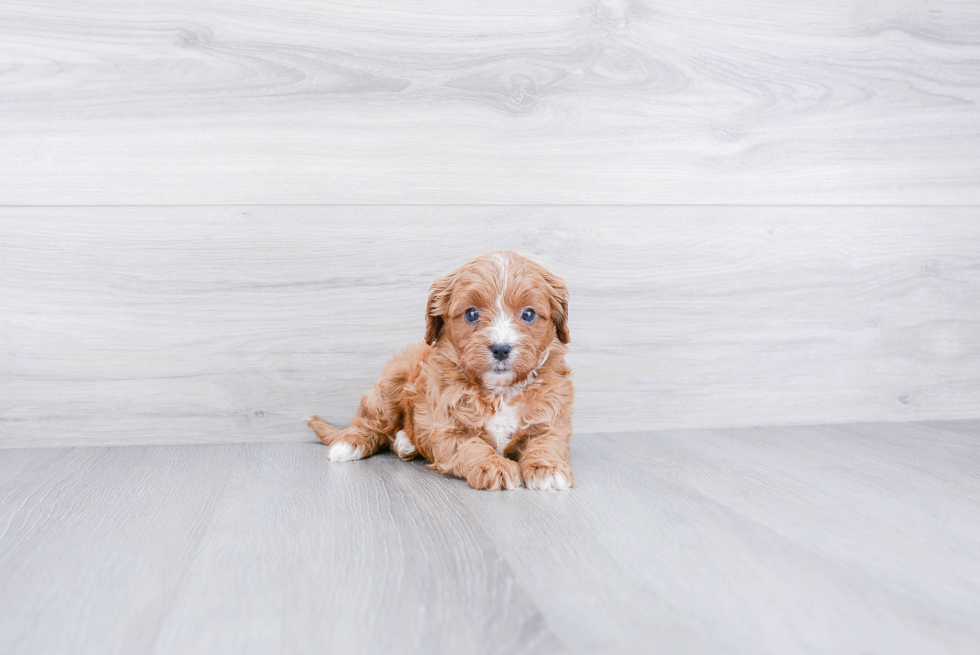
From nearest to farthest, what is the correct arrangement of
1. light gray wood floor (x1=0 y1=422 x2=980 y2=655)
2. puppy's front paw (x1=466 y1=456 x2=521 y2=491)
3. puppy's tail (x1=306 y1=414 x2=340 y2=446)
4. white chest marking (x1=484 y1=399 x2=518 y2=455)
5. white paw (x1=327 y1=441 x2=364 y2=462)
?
light gray wood floor (x1=0 y1=422 x2=980 y2=655) < puppy's front paw (x1=466 y1=456 x2=521 y2=491) < white chest marking (x1=484 y1=399 x2=518 y2=455) < white paw (x1=327 y1=441 x2=364 y2=462) < puppy's tail (x1=306 y1=414 x2=340 y2=446)

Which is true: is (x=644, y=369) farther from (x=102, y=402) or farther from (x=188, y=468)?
(x=102, y=402)

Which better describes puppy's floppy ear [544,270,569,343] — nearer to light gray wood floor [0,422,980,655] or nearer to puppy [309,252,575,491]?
puppy [309,252,575,491]

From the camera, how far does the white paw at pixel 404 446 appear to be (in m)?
1.82

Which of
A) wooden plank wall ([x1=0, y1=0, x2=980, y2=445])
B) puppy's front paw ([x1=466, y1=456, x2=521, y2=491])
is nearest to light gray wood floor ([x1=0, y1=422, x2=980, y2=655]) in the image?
puppy's front paw ([x1=466, y1=456, x2=521, y2=491])

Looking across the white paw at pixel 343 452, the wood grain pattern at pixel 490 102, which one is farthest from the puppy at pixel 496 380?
the wood grain pattern at pixel 490 102

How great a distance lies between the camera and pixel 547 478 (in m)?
1.50

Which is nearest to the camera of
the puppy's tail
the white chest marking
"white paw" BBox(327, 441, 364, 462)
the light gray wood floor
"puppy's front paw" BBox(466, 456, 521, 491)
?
the light gray wood floor

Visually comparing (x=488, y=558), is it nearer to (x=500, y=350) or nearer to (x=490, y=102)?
(x=500, y=350)

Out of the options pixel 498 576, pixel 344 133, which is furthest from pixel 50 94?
pixel 498 576

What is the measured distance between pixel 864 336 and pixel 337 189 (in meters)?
1.81

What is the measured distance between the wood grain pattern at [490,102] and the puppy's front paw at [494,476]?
2.96ft

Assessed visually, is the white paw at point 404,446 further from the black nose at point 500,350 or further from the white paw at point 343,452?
the black nose at point 500,350

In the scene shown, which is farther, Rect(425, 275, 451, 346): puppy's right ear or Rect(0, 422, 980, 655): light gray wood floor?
Rect(425, 275, 451, 346): puppy's right ear

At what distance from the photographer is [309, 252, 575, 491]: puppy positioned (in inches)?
60.9
